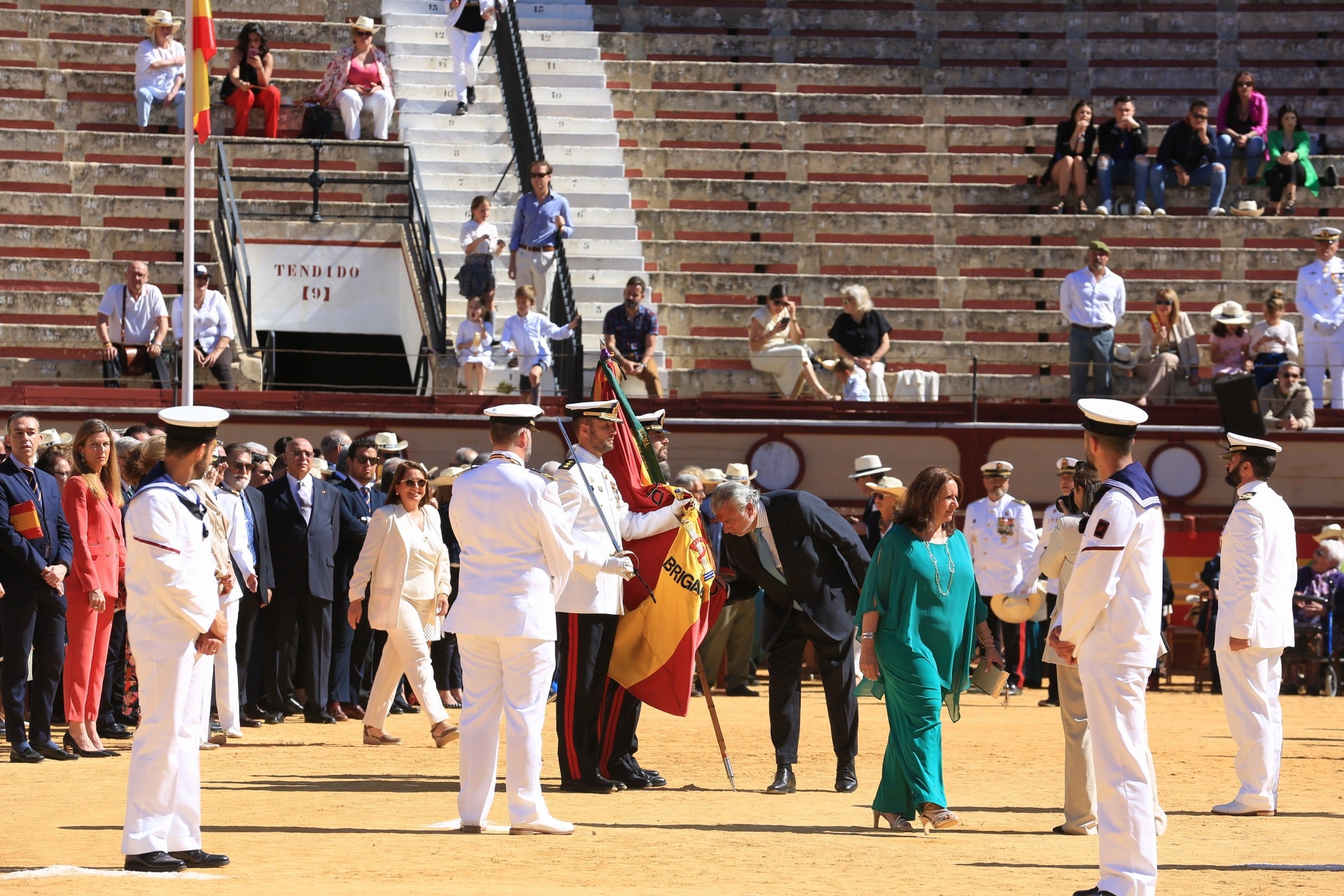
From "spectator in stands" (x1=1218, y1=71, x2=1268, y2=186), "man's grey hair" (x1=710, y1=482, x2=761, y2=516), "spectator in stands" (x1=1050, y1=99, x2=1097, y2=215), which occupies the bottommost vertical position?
"man's grey hair" (x1=710, y1=482, x2=761, y2=516)

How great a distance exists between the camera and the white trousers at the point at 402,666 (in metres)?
12.6

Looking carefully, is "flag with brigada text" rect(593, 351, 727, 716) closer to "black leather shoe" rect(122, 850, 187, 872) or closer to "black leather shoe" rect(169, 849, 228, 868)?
"black leather shoe" rect(169, 849, 228, 868)

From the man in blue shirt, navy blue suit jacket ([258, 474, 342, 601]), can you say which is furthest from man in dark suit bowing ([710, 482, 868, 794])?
the man in blue shirt

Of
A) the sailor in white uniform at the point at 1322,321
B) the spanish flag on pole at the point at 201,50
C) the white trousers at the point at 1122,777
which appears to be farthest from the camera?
the sailor in white uniform at the point at 1322,321

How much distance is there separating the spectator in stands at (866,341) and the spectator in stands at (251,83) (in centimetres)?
752

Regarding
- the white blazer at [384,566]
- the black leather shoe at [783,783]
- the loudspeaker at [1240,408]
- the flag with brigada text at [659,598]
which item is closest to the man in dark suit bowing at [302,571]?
the white blazer at [384,566]

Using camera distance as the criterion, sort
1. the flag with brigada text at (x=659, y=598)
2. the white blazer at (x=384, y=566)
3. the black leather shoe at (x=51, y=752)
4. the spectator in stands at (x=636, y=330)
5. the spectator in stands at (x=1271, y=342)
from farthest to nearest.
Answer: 1. the spectator in stands at (x=1271, y=342)
2. the spectator in stands at (x=636, y=330)
3. the white blazer at (x=384, y=566)
4. the black leather shoe at (x=51, y=752)
5. the flag with brigada text at (x=659, y=598)

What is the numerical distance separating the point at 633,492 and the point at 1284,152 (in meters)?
16.5

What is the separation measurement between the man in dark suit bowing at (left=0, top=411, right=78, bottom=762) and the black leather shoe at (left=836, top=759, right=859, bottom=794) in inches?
184

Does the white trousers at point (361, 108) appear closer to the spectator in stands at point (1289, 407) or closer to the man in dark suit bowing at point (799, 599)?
the spectator in stands at point (1289, 407)

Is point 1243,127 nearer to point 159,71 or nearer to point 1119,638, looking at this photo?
point 159,71

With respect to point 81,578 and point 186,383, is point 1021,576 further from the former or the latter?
point 81,578

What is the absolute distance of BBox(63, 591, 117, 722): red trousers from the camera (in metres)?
11.8

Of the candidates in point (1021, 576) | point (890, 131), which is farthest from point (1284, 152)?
point (1021, 576)
